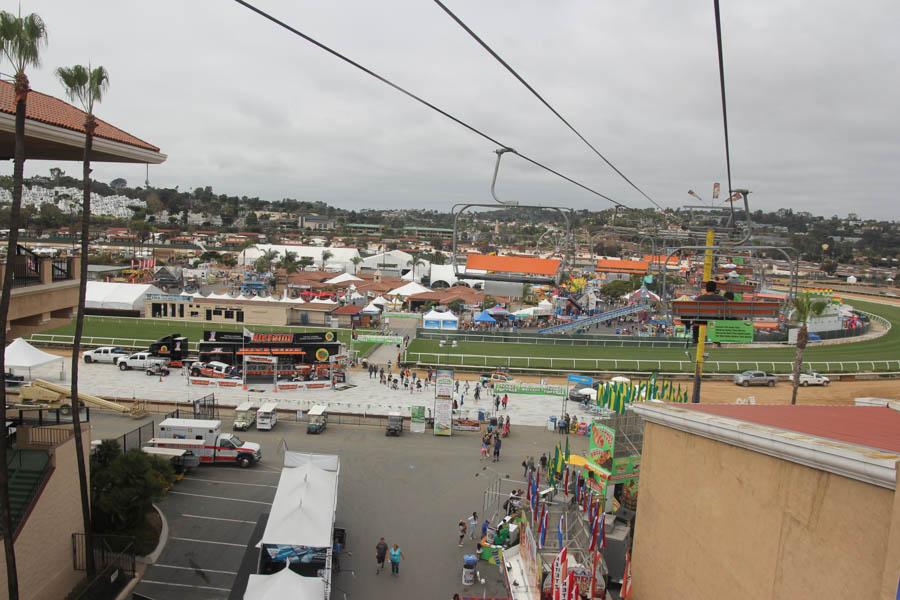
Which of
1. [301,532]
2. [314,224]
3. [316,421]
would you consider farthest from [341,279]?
[314,224]

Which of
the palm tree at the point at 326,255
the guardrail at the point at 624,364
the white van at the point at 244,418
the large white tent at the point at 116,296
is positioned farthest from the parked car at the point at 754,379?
the palm tree at the point at 326,255

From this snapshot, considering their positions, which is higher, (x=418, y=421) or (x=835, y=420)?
(x=835, y=420)

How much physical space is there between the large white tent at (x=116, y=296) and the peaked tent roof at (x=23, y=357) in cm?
2010

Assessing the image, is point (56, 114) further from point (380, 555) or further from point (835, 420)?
point (835, 420)

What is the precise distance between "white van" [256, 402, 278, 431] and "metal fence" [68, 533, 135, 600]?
9077mm

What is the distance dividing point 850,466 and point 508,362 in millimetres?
29742

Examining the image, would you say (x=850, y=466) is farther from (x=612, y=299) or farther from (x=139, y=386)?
(x=612, y=299)

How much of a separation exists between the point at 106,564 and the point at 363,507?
5851 mm

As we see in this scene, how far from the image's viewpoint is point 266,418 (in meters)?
21.0

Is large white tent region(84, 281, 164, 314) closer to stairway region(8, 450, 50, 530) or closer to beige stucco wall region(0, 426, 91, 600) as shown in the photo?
stairway region(8, 450, 50, 530)

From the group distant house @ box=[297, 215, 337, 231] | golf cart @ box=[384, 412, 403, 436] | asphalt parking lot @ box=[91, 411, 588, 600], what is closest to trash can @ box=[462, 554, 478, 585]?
asphalt parking lot @ box=[91, 411, 588, 600]

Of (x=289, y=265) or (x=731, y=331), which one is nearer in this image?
(x=731, y=331)

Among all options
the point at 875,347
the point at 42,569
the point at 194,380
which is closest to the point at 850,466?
the point at 42,569

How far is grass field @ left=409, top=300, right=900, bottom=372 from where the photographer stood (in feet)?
114
